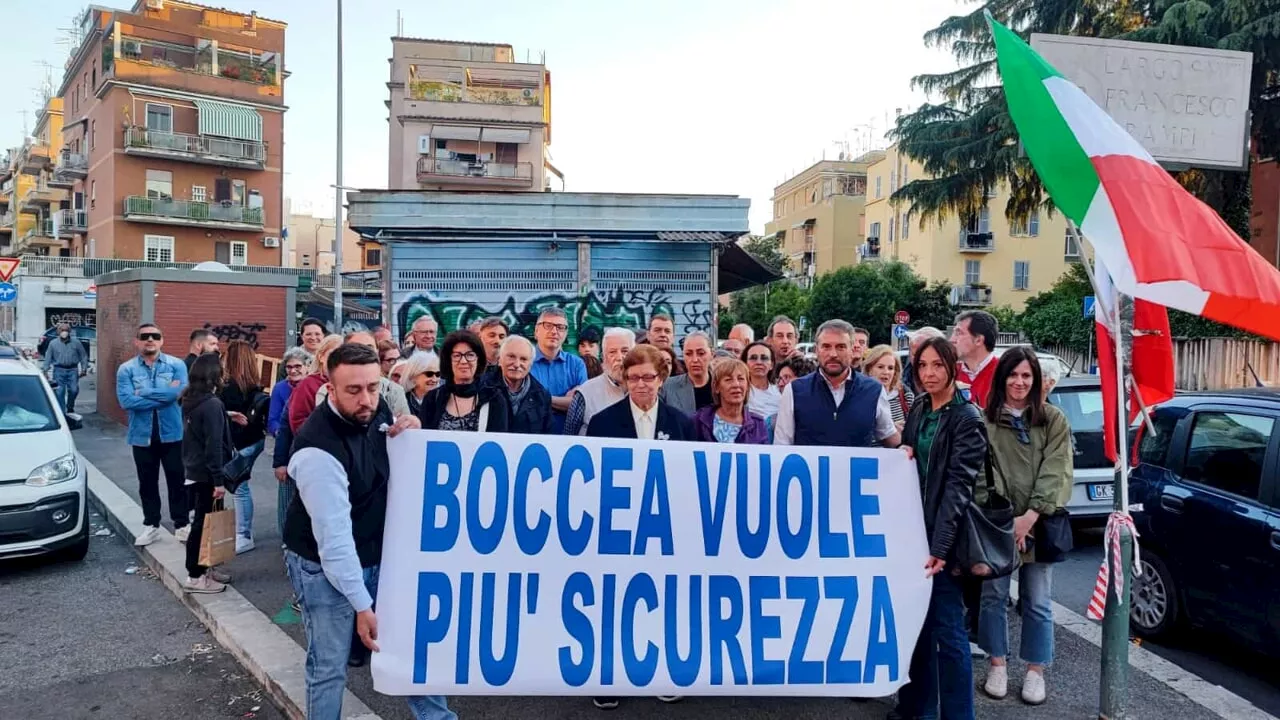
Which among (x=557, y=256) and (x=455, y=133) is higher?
(x=455, y=133)

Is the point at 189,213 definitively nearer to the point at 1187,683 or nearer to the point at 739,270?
the point at 739,270

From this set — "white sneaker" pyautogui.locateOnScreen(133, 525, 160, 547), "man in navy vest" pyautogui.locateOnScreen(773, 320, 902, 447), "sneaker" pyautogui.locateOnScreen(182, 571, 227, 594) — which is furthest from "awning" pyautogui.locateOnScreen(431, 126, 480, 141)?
"man in navy vest" pyautogui.locateOnScreen(773, 320, 902, 447)

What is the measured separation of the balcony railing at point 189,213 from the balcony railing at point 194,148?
7.93ft

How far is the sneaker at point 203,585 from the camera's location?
5.73 meters

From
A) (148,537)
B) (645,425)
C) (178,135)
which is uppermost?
(178,135)

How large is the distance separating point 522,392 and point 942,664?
263cm

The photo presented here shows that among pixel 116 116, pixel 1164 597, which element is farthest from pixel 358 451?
pixel 116 116

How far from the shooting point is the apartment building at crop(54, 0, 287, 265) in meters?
45.3

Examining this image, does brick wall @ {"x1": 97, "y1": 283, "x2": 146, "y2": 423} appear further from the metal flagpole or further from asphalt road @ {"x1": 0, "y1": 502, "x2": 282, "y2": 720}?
the metal flagpole

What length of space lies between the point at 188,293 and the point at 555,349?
11.9m

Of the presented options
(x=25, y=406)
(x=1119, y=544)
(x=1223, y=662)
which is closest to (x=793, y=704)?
(x=1119, y=544)

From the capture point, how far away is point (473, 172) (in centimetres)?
4875

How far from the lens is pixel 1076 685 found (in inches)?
180

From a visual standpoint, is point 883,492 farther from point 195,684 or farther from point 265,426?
point 265,426
